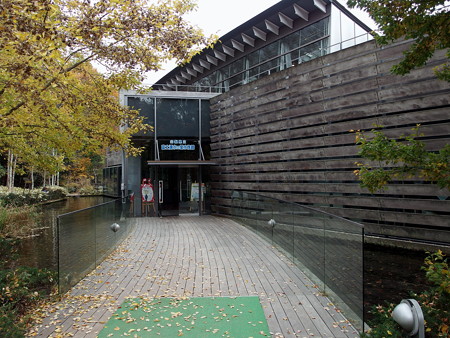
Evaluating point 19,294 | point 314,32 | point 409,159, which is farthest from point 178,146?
point 409,159

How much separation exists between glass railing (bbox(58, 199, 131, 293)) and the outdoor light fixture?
15.5ft

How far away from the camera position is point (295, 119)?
1290 cm

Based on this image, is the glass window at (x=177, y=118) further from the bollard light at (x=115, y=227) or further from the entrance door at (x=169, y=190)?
the bollard light at (x=115, y=227)

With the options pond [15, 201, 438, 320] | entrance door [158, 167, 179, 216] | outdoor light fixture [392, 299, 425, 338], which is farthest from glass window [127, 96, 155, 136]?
outdoor light fixture [392, 299, 425, 338]

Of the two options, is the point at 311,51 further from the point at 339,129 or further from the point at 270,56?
the point at 339,129

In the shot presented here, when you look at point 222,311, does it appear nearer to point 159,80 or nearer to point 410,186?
point 410,186

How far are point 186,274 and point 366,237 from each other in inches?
223

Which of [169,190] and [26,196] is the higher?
[169,190]

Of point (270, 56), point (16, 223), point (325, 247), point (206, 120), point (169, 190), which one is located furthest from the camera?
point (206, 120)

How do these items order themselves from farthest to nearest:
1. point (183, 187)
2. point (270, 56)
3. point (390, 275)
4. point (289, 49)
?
1. point (183, 187)
2. point (270, 56)
3. point (289, 49)
4. point (390, 275)

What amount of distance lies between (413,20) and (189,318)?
15.4 feet

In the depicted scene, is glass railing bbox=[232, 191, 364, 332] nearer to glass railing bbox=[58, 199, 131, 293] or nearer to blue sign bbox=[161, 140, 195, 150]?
glass railing bbox=[58, 199, 131, 293]

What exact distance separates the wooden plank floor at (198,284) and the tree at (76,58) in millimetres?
3316

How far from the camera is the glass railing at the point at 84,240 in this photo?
18.9 ft
